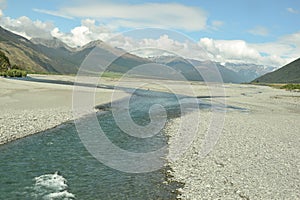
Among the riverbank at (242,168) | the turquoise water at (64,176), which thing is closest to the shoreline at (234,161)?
the riverbank at (242,168)

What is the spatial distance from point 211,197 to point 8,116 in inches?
894

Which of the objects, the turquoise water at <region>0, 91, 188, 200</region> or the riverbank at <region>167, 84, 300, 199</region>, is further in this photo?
the riverbank at <region>167, 84, 300, 199</region>

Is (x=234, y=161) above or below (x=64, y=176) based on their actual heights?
above

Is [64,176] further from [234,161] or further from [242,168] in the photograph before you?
[234,161]

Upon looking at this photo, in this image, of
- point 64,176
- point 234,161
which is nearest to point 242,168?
point 234,161

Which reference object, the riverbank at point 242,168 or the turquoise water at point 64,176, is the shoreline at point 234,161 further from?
the turquoise water at point 64,176

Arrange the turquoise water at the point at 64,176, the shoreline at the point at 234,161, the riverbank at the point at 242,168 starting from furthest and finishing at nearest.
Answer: the shoreline at the point at 234,161 < the riverbank at the point at 242,168 < the turquoise water at the point at 64,176

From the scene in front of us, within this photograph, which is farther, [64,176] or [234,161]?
[234,161]

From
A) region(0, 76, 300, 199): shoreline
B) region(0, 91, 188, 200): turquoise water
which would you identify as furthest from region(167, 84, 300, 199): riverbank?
region(0, 91, 188, 200): turquoise water

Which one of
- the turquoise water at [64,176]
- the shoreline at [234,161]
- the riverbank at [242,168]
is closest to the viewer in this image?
the turquoise water at [64,176]

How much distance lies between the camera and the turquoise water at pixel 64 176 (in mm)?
14156

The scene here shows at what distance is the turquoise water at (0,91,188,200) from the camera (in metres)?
14.2

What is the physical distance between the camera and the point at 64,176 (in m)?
16.2

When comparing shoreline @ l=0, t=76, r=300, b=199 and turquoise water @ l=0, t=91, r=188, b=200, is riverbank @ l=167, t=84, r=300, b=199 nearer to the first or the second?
shoreline @ l=0, t=76, r=300, b=199
